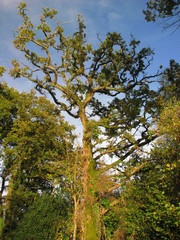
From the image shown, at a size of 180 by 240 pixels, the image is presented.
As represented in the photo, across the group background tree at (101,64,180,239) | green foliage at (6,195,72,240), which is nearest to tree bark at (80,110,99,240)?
green foliage at (6,195,72,240)

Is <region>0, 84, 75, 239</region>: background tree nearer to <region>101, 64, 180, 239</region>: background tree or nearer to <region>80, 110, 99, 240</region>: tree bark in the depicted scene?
<region>80, 110, 99, 240</region>: tree bark

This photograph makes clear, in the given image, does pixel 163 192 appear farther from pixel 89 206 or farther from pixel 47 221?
pixel 47 221

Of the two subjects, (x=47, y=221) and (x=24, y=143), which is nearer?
(x=47, y=221)

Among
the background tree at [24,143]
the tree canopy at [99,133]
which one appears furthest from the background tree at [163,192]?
the background tree at [24,143]

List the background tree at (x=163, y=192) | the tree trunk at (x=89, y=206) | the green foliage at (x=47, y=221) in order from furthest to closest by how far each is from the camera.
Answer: the green foliage at (x=47, y=221), the tree trunk at (x=89, y=206), the background tree at (x=163, y=192)

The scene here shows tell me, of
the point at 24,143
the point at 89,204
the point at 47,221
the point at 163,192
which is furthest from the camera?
the point at 24,143

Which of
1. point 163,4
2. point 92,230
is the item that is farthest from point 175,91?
point 92,230

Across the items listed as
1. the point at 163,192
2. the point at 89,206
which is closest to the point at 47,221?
the point at 89,206

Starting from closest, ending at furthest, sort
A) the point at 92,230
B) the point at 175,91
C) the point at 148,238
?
1. the point at 148,238
2. the point at 92,230
3. the point at 175,91

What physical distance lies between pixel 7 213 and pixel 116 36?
784 inches

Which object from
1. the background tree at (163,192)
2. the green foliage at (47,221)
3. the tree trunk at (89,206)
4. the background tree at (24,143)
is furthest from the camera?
the background tree at (24,143)

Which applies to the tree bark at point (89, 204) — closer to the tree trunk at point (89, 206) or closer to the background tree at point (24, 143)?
the tree trunk at point (89, 206)

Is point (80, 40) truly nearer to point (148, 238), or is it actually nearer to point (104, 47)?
point (104, 47)

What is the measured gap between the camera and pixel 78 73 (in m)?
16.5
